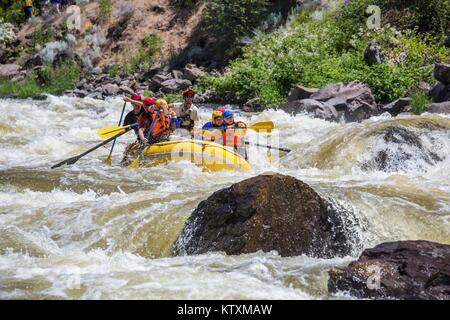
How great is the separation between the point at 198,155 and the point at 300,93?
550 centimetres

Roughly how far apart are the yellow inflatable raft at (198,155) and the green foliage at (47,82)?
11882mm

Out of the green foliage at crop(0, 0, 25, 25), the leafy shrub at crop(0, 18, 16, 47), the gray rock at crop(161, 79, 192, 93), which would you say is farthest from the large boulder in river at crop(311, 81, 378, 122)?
→ the green foliage at crop(0, 0, 25, 25)

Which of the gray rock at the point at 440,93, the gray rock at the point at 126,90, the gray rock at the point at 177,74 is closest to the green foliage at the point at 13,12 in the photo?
the gray rock at the point at 126,90

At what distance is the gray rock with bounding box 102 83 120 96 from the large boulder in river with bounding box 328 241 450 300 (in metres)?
15.5

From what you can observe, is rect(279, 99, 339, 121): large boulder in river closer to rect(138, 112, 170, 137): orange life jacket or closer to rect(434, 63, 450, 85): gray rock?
rect(434, 63, 450, 85): gray rock

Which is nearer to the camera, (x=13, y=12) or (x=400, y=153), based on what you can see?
(x=400, y=153)

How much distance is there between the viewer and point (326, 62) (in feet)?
49.8

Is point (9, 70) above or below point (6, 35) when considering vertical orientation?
below

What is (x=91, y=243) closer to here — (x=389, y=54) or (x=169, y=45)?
(x=389, y=54)

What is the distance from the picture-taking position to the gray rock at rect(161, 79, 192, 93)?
17.7m

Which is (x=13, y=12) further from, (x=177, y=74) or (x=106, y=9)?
(x=177, y=74)

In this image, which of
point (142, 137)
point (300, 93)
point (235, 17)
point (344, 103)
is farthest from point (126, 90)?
point (142, 137)

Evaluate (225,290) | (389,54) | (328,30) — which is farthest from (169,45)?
(225,290)
